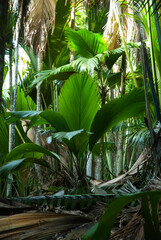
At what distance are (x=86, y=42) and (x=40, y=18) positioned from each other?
86 centimetres

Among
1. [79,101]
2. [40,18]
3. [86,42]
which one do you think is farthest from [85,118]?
[40,18]

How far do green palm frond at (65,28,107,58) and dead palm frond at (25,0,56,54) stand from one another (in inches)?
15.5

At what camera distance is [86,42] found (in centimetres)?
482

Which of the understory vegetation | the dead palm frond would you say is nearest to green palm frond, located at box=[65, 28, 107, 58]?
the understory vegetation

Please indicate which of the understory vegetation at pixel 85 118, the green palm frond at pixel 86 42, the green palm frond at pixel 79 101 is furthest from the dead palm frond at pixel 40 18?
the green palm frond at pixel 79 101

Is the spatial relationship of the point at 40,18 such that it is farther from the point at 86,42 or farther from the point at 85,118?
the point at 85,118

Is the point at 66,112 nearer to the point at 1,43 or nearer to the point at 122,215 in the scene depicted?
the point at 1,43

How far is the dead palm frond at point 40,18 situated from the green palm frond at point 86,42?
39 centimetres

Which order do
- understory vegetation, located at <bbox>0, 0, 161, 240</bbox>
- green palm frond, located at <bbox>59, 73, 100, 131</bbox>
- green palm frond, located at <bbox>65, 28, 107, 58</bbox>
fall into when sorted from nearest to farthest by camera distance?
understory vegetation, located at <bbox>0, 0, 161, 240</bbox> → green palm frond, located at <bbox>59, 73, 100, 131</bbox> → green palm frond, located at <bbox>65, 28, 107, 58</bbox>

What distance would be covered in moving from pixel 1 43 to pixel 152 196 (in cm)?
122

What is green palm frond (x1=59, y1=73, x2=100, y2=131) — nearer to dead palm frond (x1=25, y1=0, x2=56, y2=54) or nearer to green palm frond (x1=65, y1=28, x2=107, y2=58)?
green palm frond (x1=65, y1=28, x2=107, y2=58)

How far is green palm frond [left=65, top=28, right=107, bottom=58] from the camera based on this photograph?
187 inches

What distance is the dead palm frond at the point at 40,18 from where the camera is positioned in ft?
15.9

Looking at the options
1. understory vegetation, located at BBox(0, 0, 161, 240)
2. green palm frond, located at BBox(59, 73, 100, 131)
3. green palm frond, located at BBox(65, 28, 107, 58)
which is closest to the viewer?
understory vegetation, located at BBox(0, 0, 161, 240)
